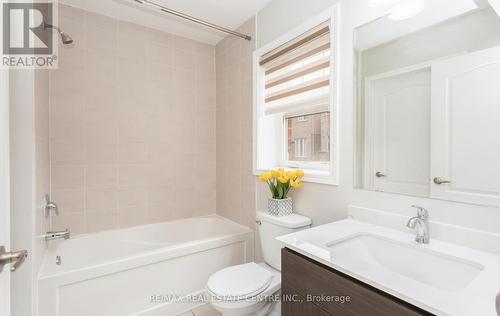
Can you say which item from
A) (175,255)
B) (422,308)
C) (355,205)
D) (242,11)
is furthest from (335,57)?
(175,255)

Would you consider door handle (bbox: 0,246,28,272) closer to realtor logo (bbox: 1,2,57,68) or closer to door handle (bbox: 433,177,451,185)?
realtor logo (bbox: 1,2,57,68)

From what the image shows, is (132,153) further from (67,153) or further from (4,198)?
(4,198)

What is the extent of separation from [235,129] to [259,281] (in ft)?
4.81

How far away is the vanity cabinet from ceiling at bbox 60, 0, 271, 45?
2.00 metres

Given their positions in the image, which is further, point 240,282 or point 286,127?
point 286,127

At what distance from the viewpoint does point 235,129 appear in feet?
8.16

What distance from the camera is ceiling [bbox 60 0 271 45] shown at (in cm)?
202

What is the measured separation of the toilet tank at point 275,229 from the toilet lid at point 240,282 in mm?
106

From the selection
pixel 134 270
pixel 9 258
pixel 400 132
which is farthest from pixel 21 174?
pixel 400 132

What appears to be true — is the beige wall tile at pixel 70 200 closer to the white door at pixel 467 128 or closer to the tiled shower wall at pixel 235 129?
the tiled shower wall at pixel 235 129

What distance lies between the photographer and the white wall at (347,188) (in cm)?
102

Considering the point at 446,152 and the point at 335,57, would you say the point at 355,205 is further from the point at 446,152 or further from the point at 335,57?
the point at 335,57

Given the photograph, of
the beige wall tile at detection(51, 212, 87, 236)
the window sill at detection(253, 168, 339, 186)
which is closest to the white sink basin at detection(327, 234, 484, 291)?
the window sill at detection(253, 168, 339, 186)

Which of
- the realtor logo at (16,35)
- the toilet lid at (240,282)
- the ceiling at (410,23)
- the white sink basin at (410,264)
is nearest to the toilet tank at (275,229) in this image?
the toilet lid at (240,282)
